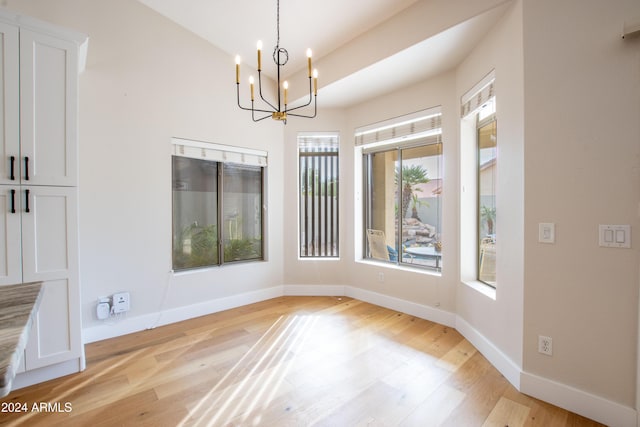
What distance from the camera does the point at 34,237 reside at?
7.06ft

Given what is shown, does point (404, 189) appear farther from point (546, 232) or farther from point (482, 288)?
point (546, 232)

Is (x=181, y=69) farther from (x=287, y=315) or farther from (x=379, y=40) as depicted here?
(x=287, y=315)

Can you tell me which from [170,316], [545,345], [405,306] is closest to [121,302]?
[170,316]

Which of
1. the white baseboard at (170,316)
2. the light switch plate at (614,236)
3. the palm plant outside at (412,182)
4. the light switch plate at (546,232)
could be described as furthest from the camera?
the palm plant outside at (412,182)

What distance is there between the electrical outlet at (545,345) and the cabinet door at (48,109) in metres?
3.61

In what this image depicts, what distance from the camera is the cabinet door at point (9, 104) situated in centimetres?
204

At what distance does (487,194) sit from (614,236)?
1198mm

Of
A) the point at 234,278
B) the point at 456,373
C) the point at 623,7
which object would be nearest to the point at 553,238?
the point at 456,373

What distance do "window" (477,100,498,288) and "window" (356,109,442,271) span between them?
0.48 m

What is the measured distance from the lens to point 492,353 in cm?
245

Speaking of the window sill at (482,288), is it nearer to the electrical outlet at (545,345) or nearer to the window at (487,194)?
the window at (487,194)

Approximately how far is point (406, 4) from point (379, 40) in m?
0.38

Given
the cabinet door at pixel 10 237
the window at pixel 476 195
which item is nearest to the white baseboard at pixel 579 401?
the window at pixel 476 195

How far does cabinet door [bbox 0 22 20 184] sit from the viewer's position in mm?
2035
